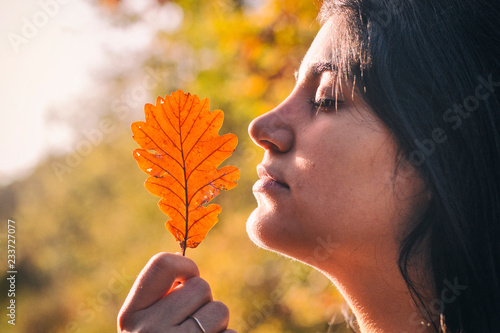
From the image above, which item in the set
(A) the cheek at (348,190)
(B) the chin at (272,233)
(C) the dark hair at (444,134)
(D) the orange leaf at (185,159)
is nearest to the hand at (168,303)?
(D) the orange leaf at (185,159)

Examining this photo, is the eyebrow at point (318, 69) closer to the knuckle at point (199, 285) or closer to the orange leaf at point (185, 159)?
the orange leaf at point (185, 159)

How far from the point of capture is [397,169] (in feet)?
4.75

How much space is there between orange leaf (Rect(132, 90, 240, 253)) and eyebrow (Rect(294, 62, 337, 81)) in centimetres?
37

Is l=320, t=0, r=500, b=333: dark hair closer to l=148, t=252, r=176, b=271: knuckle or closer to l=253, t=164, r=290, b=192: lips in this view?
l=253, t=164, r=290, b=192: lips

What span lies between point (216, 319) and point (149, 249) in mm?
9316

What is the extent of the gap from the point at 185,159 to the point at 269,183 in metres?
0.30

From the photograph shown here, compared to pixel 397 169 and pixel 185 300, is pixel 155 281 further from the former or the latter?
pixel 397 169

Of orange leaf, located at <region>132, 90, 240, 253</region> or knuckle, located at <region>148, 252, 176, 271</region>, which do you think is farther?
orange leaf, located at <region>132, 90, 240, 253</region>

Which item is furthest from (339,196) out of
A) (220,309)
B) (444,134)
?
(220,309)

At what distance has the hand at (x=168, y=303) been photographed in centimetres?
126

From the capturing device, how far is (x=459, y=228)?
1.45 meters

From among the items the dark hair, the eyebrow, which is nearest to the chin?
the dark hair

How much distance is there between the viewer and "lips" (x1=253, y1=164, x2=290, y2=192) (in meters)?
1.50

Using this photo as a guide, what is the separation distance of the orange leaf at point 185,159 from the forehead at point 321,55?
1.26ft
